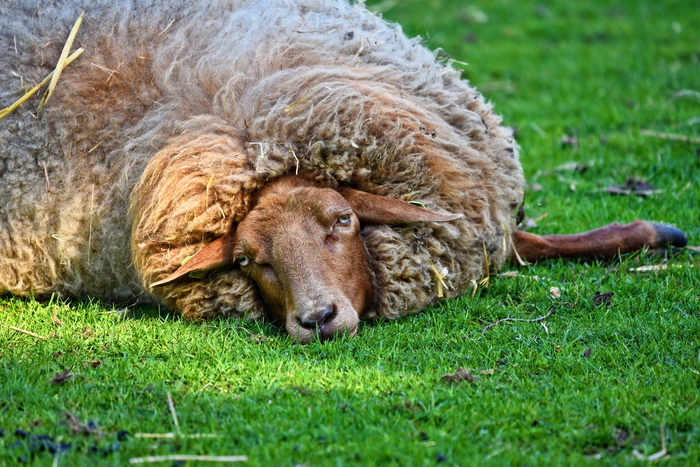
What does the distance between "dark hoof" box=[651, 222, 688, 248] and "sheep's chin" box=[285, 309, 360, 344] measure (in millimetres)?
2322

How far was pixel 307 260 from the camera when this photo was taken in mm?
4148

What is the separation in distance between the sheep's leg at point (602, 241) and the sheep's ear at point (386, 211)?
43.5 inches

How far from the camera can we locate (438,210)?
450cm

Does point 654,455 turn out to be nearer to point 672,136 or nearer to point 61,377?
point 61,377

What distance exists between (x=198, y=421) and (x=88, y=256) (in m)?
1.80

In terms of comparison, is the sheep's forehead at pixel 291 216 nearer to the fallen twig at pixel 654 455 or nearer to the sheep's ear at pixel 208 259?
the sheep's ear at pixel 208 259

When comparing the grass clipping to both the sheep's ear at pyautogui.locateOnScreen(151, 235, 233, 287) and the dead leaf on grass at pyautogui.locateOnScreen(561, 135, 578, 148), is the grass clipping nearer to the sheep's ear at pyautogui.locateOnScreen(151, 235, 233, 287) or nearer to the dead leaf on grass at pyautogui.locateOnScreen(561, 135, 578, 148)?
the sheep's ear at pyautogui.locateOnScreen(151, 235, 233, 287)

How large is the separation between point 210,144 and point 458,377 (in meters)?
1.83

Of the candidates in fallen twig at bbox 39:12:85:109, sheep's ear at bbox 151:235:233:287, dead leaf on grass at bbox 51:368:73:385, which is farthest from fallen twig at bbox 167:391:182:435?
fallen twig at bbox 39:12:85:109

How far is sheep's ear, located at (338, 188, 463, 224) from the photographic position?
14.2ft

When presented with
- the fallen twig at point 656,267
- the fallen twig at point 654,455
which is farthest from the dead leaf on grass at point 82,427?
the fallen twig at point 656,267

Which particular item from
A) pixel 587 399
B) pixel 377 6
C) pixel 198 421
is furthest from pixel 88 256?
pixel 377 6

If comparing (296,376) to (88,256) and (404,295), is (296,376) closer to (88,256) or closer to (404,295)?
(404,295)

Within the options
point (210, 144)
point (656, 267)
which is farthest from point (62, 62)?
point (656, 267)
